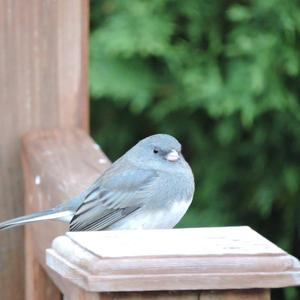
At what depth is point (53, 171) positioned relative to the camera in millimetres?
1738

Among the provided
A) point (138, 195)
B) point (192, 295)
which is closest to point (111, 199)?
point (138, 195)

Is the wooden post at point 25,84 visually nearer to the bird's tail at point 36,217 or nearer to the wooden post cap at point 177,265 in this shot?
the bird's tail at point 36,217

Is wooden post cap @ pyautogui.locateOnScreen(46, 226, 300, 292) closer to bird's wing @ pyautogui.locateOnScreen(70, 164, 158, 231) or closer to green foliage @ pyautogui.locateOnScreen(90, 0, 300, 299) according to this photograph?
bird's wing @ pyautogui.locateOnScreen(70, 164, 158, 231)

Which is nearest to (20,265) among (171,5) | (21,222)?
(21,222)

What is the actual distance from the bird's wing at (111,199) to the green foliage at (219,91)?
108 cm

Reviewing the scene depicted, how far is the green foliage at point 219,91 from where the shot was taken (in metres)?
3.07

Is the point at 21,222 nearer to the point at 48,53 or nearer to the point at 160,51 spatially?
the point at 48,53

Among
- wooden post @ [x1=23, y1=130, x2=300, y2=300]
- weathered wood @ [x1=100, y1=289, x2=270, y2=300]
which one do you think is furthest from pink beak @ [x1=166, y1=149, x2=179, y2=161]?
weathered wood @ [x1=100, y1=289, x2=270, y2=300]

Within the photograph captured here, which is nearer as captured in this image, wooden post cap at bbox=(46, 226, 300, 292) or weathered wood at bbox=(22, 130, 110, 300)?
wooden post cap at bbox=(46, 226, 300, 292)

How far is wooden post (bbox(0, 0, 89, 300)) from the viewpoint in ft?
6.24

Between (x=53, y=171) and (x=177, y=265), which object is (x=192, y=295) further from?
(x=53, y=171)

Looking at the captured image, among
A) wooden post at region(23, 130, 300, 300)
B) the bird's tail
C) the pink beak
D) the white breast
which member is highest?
wooden post at region(23, 130, 300, 300)

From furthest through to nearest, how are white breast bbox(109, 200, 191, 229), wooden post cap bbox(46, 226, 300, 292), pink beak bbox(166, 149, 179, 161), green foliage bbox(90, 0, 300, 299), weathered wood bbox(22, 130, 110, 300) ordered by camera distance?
green foliage bbox(90, 0, 300, 299), pink beak bbox(166, 149, 179, 161), white breast bbox(109, 200, 191, 229), weathered wood bbox(22, 130, 110, 300), wooden post cap bbox(46, 226, 300, 292)

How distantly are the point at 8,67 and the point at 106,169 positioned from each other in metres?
0.33
